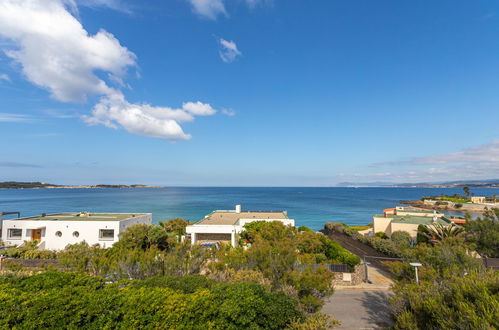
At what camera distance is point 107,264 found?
39.7 feet

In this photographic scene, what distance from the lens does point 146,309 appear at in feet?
22.6

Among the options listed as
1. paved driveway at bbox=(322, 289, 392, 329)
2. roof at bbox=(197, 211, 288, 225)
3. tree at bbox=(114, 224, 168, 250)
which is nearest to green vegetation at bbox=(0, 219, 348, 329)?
paved driveway at bbox=(322, 289, 392, 329)

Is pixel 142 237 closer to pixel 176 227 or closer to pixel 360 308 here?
pixel 176 227

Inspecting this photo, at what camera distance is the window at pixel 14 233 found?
2352cm

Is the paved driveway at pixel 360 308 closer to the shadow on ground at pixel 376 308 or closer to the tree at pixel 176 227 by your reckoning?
the shadow on ground at pixel 376 308

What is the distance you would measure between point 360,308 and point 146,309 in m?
10.9

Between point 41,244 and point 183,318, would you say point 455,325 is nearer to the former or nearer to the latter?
point 183,318

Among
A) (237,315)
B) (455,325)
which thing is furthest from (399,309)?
(237,315)

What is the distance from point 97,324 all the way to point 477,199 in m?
111

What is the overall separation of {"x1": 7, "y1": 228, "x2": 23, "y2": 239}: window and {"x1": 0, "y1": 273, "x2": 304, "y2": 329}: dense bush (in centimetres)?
2222

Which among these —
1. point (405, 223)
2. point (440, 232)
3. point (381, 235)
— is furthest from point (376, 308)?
point (381, 235)

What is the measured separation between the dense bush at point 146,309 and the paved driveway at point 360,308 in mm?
4987

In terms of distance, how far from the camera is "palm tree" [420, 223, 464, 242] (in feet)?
65.9

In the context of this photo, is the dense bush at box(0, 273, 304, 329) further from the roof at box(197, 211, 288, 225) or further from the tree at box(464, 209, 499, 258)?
the roof at box(197, 211, 288, 225)
